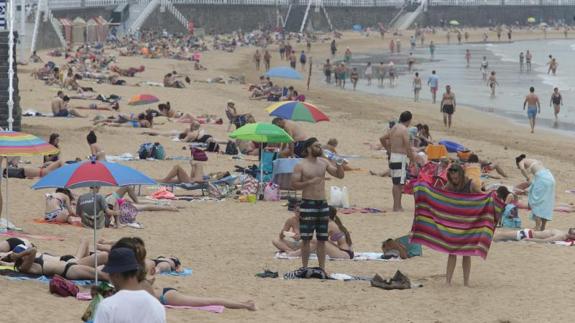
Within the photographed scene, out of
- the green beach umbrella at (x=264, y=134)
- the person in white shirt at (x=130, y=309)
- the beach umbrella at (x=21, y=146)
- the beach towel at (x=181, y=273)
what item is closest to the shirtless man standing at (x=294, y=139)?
the green beach umbrella at (x=264, y=134)

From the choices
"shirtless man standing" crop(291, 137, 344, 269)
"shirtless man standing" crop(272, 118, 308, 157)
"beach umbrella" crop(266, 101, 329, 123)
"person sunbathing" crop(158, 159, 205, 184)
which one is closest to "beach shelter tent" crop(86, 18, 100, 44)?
"beach umbrella" crop(266, 101, 329, 123)

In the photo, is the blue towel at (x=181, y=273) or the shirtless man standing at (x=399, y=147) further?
the shirtless man standing at (x=399, y=147)

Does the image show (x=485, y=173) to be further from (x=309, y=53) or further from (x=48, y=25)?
(x=309, y=53)

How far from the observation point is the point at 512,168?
20188mm

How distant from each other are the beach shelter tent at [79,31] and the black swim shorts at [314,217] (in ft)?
177

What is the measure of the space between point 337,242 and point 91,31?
55.3 m

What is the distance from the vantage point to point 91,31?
214ft

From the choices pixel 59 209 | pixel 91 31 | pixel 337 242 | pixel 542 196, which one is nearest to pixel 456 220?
pixel 337 242

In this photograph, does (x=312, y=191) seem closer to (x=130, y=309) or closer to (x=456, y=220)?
(x=456, y=220)

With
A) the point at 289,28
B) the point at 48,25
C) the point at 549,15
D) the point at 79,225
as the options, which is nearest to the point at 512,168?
the point at 79,225

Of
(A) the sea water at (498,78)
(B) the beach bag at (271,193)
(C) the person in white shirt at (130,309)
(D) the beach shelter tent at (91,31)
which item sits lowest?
(A) the sea water at (498,78)

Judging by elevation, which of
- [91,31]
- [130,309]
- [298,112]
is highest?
[130,309]

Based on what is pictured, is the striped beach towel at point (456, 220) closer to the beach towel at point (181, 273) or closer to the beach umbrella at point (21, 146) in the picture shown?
the beach towel at point (181, 273)

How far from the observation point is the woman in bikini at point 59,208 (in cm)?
1277
